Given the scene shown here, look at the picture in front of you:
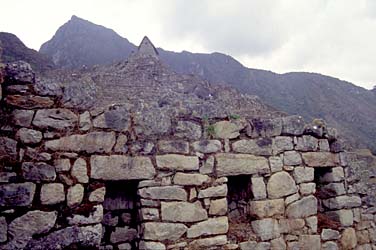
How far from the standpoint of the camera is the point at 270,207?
4105 mm

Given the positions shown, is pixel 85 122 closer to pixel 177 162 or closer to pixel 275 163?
pixel 177 162

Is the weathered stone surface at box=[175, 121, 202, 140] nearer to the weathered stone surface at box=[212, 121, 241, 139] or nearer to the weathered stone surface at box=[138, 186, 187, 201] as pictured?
the weathered stone surface at box=[212, 121, 241, 139]

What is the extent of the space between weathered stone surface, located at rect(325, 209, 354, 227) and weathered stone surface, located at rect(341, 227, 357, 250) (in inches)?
3.1

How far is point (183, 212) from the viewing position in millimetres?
3609

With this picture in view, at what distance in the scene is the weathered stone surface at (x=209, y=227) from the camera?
11.9ft

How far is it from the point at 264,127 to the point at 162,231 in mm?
1556

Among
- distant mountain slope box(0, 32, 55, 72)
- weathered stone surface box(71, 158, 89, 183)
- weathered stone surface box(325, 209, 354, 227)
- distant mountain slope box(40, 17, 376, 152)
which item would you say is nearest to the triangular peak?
distant mountain slope box(0, 32, 55, 72)

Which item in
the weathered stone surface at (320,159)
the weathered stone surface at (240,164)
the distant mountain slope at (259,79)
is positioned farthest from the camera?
the distant mountain slope at (259,79)

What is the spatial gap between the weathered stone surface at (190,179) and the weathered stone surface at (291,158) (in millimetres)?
1012

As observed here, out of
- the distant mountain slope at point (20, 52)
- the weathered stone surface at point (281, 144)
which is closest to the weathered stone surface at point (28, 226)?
the weathered stone surface at point (281, 144)

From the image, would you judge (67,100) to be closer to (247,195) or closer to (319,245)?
(247,195)

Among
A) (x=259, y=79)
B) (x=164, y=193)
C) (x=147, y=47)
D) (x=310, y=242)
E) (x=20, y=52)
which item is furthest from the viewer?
(x=259, y=79)

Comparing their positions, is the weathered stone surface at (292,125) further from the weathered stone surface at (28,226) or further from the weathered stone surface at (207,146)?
the weathered stone surface at (28,226)

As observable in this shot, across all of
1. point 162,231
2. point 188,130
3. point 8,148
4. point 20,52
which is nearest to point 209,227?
point 162,231
